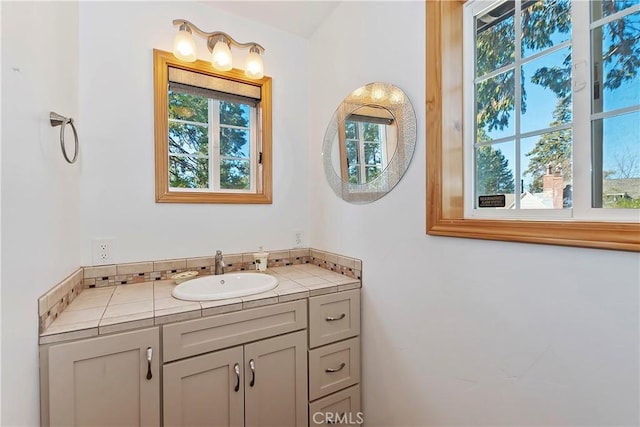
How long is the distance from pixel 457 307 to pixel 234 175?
148 cm

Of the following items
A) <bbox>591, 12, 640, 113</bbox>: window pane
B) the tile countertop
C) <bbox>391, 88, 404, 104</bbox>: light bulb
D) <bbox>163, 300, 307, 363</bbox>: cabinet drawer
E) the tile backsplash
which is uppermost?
<bbox>391, 88, 404, 104</bbox>: light bulb

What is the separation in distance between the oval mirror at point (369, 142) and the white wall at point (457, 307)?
2.2 inches

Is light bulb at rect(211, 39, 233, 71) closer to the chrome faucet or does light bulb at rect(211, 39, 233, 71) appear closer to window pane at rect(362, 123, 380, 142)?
window pane at rect(362, 123, 380, 142)

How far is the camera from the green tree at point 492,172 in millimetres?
1064

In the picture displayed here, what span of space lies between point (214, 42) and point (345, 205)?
4.00ft

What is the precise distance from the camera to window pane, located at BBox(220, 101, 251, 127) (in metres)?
1.83

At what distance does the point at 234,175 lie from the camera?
1.87 metres

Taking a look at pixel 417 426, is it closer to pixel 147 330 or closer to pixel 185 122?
pixel 147 330

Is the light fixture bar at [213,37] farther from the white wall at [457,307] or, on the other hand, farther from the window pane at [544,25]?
the window pane at [544,25]

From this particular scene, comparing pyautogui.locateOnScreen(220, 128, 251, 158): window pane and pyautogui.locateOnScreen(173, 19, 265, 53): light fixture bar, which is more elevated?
pyautogui.locateOnScreen(173, 19, 265, 53): light fixture bar

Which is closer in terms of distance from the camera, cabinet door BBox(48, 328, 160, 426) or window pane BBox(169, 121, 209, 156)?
cabinet door BBox(48, 328, 160, 426)

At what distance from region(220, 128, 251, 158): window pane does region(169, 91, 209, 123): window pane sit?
14 centimetres

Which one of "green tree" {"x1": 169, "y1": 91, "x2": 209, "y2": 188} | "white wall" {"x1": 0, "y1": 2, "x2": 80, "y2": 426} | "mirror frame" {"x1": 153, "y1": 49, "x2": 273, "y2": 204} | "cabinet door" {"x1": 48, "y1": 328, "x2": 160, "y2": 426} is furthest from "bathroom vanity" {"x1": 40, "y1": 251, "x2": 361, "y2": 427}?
"green tree" {"x1": 169, "y1": 91, "x2": 209, "y2": 188}

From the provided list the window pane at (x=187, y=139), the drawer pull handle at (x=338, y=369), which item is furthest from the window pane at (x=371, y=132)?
the drawer pull handle at (x=338, y=369)
